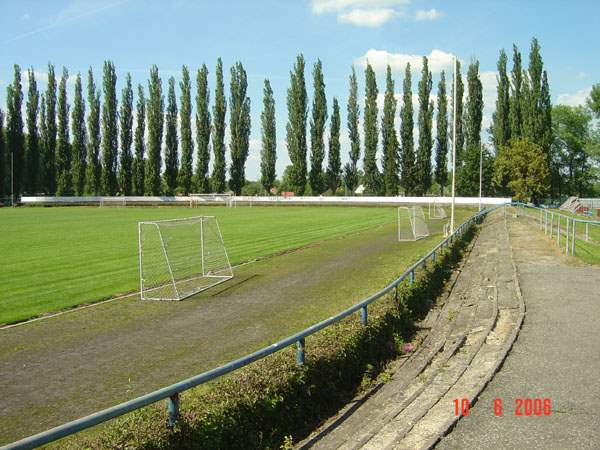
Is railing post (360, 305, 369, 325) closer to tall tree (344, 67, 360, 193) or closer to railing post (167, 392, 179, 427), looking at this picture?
railing post (167, 392, 179, 427)

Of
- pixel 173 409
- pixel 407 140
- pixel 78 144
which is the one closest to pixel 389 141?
pixel 407 140

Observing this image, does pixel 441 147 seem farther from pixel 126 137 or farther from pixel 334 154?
pixel 126 137

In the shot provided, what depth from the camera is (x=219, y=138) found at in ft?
269

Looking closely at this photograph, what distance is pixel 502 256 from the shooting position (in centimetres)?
2062

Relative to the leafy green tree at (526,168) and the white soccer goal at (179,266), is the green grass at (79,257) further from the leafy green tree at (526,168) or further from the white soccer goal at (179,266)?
the leafy green tree at (526,168)

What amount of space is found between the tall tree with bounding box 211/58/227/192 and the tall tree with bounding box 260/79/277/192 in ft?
20.1

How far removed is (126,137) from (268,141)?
22230 mm

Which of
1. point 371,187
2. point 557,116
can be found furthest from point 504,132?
point 557,116

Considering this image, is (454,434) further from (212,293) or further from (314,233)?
(314,233)

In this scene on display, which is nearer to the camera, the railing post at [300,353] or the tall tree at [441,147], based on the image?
the railing post at [300,353]

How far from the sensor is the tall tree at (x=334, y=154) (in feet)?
269

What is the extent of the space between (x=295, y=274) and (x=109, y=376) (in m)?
9.07

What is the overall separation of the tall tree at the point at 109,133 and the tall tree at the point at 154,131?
17.7ft

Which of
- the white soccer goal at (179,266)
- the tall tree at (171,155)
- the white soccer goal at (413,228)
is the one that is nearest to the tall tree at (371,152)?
the tall tree at (171,155)
